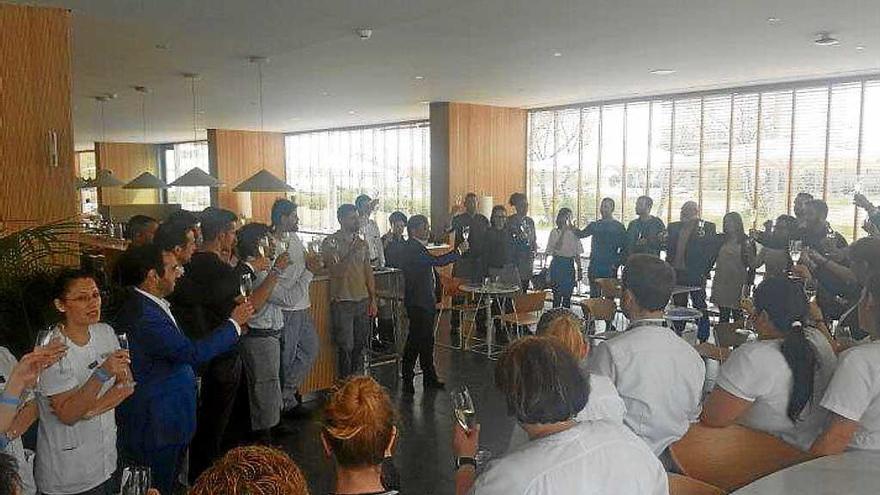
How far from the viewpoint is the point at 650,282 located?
9.63 ft

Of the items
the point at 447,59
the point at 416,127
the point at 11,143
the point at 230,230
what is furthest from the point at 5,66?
the point at 416,127

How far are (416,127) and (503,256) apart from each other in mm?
9423

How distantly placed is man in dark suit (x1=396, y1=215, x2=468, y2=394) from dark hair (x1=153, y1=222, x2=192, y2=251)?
8.87 ft

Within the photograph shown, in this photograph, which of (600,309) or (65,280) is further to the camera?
(600,309)

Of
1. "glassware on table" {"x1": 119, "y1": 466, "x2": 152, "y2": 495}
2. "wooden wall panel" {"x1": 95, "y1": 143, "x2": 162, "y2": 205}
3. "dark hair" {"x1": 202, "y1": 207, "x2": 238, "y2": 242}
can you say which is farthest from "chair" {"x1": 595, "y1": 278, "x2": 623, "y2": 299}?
"wooden wall panel" {"x1": 95, "y1": 143, "x2": 162, "y2": 205}

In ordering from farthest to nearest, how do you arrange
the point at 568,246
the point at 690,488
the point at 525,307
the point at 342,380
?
the point at 568,246
the point at 525,307
the point at 690,488
the point at 342,380

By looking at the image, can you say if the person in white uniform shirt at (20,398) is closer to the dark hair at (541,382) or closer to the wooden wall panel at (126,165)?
the dark hair at (541,382)

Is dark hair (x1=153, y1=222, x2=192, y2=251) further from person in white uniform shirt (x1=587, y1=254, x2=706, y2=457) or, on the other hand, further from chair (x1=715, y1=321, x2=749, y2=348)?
chair (x1=715, y1=321, x2=749, y2=348)

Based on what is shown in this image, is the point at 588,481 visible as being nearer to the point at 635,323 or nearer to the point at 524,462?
the point at 524,462

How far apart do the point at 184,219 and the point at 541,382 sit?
3019 mm

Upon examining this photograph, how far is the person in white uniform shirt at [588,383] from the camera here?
92.6 inches

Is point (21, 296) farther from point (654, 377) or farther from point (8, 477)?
point (654, 377)

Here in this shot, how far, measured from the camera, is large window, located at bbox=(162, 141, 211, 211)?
23656 mm

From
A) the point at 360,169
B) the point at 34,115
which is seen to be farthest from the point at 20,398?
the point at 360,169
